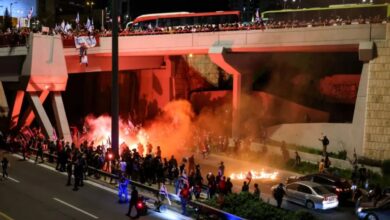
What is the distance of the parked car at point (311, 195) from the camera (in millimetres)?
18766

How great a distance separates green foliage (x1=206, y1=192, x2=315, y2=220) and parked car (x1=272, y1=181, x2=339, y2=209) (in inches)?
150

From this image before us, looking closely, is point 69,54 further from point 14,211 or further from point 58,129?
point 14,211

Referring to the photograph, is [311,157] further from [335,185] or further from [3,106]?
[3,106]

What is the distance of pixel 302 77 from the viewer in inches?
1438

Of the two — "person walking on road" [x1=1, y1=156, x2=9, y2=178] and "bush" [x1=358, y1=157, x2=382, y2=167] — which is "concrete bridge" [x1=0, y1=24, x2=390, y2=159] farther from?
"person walking on road" [x1=1, y1=156, x2=9, y2=178]

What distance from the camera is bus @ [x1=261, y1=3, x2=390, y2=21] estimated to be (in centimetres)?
2828

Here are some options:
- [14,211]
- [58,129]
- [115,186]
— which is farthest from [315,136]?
[14,211]

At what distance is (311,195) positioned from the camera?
19094 mm

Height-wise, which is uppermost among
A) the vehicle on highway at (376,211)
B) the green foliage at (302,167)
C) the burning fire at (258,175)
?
the vehicle on highway at (376,211)

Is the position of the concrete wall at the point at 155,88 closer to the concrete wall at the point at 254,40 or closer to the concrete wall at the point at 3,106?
the concrete wall at the point at 254,40

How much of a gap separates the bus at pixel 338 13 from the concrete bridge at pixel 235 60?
2169mm

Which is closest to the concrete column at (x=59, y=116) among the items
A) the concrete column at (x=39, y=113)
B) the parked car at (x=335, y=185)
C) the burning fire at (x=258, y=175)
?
the concrete column at (x=39, y=113)

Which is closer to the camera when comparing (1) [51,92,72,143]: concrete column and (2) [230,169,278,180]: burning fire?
(2) [230,169,278,180]: burning fire

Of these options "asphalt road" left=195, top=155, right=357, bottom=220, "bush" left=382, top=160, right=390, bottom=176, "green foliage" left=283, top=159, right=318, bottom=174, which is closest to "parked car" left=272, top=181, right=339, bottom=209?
"asphalt road" left=195, top=155, right=357, bottom=220
